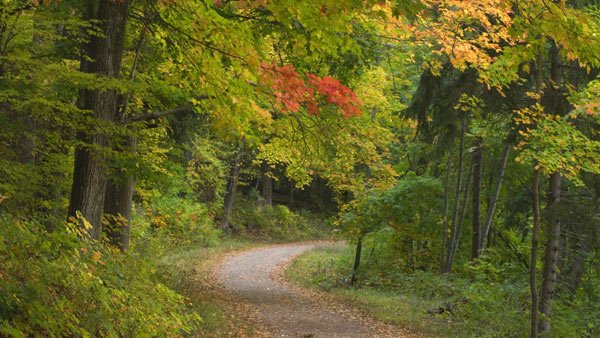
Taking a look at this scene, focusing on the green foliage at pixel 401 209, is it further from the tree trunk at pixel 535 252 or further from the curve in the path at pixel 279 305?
the tree trunk at pixel 535 252

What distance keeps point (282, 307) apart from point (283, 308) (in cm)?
15

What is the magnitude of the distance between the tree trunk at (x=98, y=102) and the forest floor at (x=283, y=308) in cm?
493

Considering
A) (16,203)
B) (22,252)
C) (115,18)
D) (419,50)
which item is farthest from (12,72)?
(419,50)

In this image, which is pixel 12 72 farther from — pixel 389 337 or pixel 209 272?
pixel 209 272

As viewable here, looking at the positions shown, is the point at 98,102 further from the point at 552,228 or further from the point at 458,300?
the point at 458,300

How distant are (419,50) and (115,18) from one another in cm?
818

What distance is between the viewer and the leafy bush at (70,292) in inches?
190

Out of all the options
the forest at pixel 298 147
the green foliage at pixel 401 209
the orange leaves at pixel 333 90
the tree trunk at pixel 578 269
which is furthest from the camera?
the green foliage at pixel 401 209

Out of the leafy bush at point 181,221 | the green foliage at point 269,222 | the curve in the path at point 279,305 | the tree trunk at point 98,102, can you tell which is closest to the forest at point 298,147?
the tree trunk at point 98,102

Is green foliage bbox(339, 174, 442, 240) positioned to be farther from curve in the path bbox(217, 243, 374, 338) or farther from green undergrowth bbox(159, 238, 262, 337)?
green undergrowth bbox(159, 238, 262, 337)

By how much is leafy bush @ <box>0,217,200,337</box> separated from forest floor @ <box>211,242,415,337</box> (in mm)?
5043

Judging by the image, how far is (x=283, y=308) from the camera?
14.2 metres

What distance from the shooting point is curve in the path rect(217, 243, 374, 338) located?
1177cm

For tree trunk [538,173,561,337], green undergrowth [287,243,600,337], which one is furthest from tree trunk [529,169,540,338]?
green undergrowth [287,243,600,337]
